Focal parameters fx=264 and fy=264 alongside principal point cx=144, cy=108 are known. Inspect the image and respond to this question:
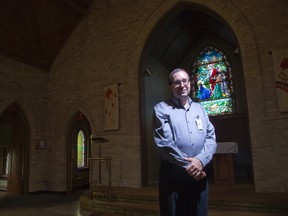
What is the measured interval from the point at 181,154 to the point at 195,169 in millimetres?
118

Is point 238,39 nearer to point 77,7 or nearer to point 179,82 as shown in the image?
point 179,82

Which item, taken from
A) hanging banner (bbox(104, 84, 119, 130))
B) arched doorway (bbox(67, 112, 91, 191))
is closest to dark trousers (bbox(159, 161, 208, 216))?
hanging banner (bbox(104, 84, 119, 130))

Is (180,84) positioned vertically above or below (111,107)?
below

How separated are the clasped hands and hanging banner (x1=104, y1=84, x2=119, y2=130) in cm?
548

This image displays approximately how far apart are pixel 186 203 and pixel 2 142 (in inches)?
408

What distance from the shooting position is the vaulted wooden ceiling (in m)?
7.15

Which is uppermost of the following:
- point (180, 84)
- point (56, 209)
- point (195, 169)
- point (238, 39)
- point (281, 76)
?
point (238, 39)

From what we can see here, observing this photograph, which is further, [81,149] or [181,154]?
[81,149]

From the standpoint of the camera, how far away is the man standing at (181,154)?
4.90 ft

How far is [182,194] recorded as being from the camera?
1.52 m

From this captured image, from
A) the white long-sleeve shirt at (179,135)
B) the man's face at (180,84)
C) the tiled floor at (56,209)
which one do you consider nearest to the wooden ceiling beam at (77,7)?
the tiled floor at (56,209)

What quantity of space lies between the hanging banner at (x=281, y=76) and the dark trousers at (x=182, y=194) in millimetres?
4231

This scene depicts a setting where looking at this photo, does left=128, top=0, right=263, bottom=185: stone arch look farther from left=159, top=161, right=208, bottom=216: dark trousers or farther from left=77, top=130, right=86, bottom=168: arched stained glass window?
left=77, top=130, right=86, bottom=168: arched stained glass window

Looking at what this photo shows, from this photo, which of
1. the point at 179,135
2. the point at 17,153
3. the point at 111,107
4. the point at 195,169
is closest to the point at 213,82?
the point at 111,107
